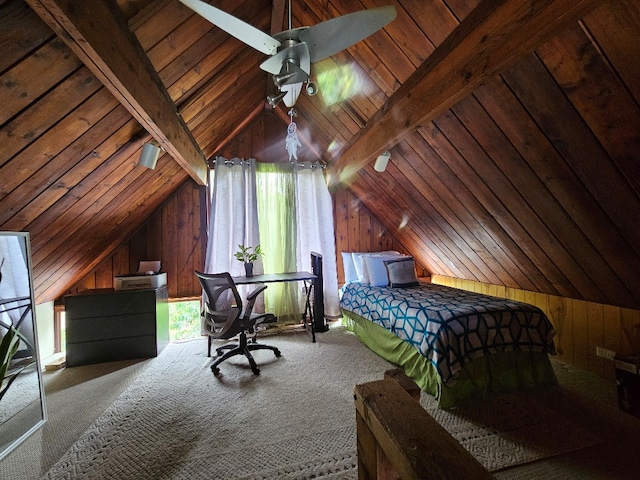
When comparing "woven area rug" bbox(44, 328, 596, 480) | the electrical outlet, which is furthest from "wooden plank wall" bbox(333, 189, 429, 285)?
the electrical outlet

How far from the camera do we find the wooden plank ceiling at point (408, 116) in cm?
111

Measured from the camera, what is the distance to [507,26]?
3.79 feet

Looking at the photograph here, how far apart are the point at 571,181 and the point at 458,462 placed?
175cm

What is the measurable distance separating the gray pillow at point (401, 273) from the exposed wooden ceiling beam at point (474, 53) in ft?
4.84

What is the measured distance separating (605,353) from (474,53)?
243cm

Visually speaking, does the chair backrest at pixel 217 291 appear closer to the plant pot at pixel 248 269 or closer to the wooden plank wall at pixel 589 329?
the plant pot at pixel 248 269

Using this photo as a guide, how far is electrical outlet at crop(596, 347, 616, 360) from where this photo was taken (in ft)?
7.02

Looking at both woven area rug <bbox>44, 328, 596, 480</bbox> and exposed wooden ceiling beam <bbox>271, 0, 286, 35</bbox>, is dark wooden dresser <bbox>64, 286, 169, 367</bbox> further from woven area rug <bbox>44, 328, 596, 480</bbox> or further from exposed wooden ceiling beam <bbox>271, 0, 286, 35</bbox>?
exposed wooden ceiling beam <bbox>271, 0, 286, 35</bbox>

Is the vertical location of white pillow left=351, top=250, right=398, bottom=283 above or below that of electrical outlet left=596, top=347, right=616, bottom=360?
above

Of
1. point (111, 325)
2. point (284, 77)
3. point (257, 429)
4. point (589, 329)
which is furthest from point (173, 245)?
point (589, 329)

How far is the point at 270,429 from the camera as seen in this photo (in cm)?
170

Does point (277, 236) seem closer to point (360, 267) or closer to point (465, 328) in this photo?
point (360, 267)

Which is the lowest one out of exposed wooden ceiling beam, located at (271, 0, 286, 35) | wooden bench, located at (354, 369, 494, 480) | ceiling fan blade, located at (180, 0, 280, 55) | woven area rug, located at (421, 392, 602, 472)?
woven area rug, located at (421, 392, 602, 472)

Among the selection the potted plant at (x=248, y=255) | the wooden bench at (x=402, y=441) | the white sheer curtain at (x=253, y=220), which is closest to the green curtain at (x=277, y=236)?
the white sheer curtain at (x=253, y=220)
